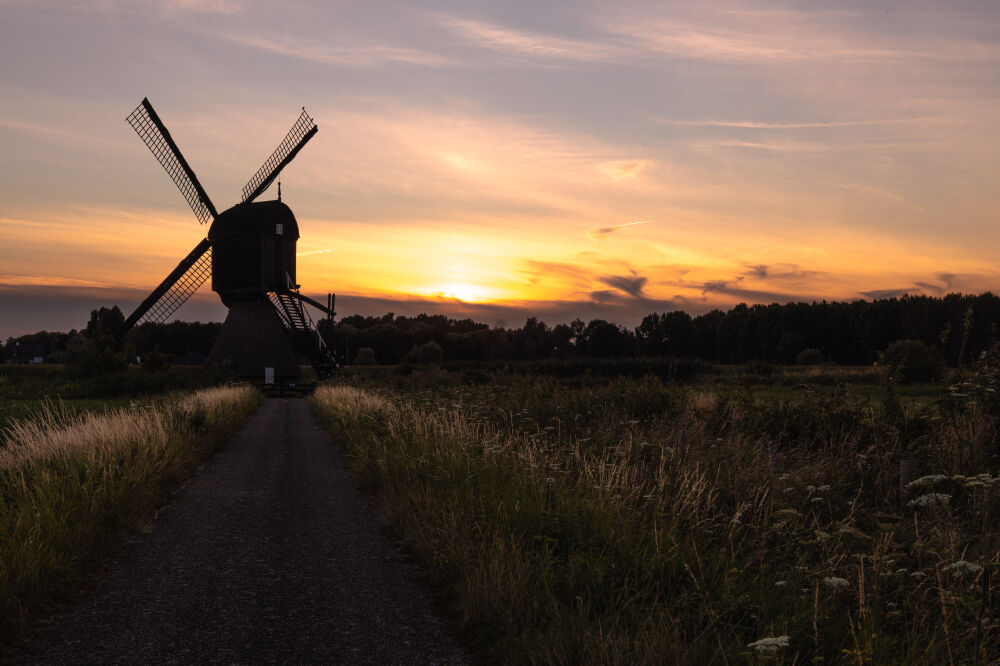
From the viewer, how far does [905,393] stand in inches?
1412

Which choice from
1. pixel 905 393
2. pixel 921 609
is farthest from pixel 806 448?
pixel 905 393

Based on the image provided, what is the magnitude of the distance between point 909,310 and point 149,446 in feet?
415

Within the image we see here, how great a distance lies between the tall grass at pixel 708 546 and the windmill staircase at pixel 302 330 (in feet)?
122

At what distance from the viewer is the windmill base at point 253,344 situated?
48.2 meters

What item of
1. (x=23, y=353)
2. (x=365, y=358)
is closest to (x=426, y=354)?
(x=365, y=358)

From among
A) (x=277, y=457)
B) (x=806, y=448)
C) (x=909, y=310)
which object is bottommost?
(x=277, y=457)

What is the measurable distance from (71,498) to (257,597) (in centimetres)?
395

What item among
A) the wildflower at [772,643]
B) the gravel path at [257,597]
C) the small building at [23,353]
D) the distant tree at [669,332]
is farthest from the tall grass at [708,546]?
the small building at [23,353]

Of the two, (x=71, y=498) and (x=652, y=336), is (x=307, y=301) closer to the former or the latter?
(x=71, y=498)

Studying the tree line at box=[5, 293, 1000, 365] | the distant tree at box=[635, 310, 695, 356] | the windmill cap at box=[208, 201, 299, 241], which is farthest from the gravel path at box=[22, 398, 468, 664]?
the distant tree at box=[635, 310, 695, 356]

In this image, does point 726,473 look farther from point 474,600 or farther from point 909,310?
point 909,310

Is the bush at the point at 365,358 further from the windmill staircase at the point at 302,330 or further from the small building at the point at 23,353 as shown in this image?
the small building at the point at 23,353

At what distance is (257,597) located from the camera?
6.88 m

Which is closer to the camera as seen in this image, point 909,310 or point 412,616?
point 412,616
